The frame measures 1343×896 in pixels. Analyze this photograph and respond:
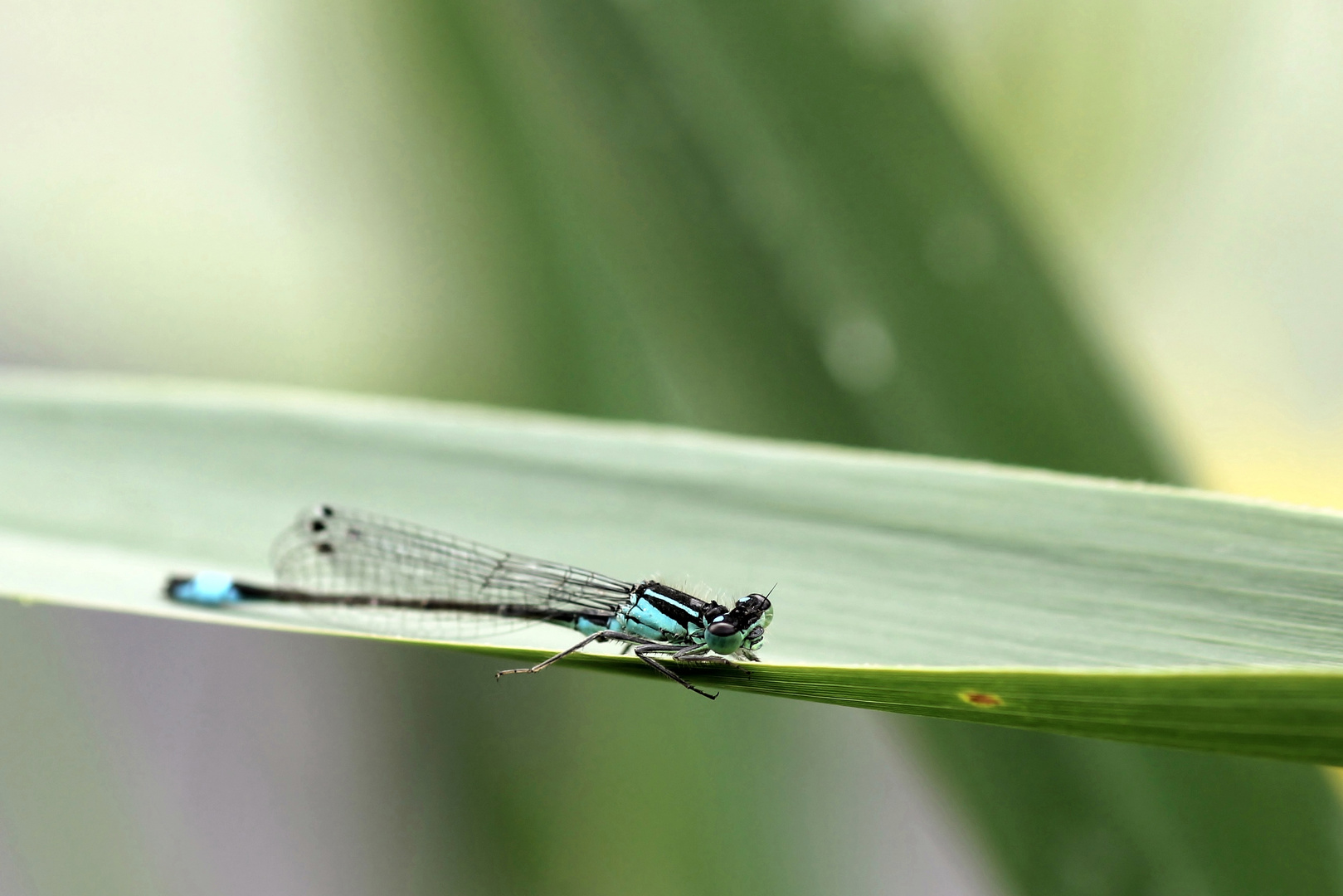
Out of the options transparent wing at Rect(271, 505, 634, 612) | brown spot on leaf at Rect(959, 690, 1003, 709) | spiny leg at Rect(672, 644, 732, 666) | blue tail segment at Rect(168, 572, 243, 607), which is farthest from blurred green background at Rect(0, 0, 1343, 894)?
blue tail segment at Rect(168, 572, 243, 607)

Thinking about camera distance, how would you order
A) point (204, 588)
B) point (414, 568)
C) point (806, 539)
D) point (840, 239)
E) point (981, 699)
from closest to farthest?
1. point (981, 699)
2. point (806, 539)
3. point (204, 588)
4. point (840, 239)
5. point (414, 568)

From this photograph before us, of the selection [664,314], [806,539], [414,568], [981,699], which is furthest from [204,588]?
[981,699]

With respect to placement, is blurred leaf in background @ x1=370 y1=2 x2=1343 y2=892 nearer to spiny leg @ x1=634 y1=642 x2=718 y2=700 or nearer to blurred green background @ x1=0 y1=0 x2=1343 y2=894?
blurred green background @ x1=0 y1=0 x2=1343 y2=894

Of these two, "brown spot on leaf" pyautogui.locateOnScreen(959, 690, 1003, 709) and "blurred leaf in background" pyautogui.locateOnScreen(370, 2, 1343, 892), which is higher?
"blurred leaf in background" pyautogui.locateOnScreen(370, 2, 1343, 892)

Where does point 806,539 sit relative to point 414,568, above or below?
below

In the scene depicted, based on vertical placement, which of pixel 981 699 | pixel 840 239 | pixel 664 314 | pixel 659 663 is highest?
pixel 664 314

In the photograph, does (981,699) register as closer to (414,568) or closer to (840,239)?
(840,239)
